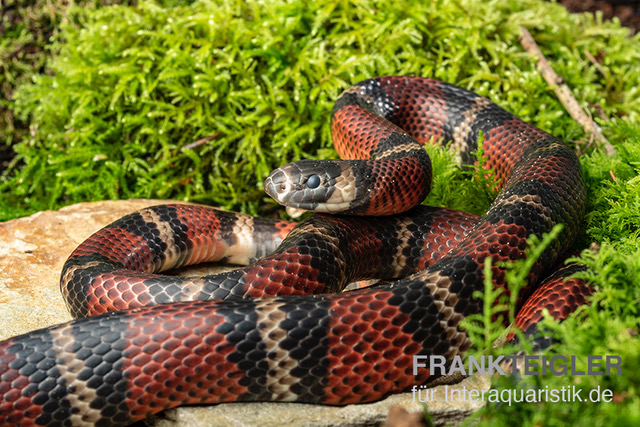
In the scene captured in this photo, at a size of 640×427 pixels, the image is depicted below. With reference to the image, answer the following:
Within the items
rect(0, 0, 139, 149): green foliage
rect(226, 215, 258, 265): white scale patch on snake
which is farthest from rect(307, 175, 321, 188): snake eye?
rect(0, 0, 139, 149): green foliage

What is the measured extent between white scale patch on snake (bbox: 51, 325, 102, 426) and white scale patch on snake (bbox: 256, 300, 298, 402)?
0.78 metres

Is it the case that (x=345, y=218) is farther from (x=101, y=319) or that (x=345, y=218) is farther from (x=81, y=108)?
(x=81, y=108)

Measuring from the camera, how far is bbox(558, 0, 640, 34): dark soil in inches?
310

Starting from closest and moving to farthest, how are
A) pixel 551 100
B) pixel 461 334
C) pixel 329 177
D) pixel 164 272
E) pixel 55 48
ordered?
pixel 461 334, pixel 329 177, pixel 164 272, pixel 551 100, pixel 55 48

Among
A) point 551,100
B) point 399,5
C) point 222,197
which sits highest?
point 399,5

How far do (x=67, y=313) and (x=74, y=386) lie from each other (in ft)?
3.29

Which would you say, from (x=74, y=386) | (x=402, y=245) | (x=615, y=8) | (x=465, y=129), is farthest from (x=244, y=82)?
(x=615, y=8)

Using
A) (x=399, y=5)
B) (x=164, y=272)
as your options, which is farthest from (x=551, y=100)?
(x=164, y=272)

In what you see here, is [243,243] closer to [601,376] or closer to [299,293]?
[299,293]

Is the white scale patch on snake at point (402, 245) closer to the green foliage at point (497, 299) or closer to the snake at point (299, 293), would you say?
the snake at point (299, 293)

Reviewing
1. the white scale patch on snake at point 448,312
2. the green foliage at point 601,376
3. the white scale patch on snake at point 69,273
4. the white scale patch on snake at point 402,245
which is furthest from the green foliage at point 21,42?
the green foliage at point 601,376

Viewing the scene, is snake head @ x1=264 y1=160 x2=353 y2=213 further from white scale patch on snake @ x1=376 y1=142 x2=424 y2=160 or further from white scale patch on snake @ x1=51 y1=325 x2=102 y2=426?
white scale patch on snake @ x1=51 y1=325 x2=102 y2=426

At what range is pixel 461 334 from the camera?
9.11 feet

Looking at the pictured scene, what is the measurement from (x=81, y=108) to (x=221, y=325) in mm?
3702
